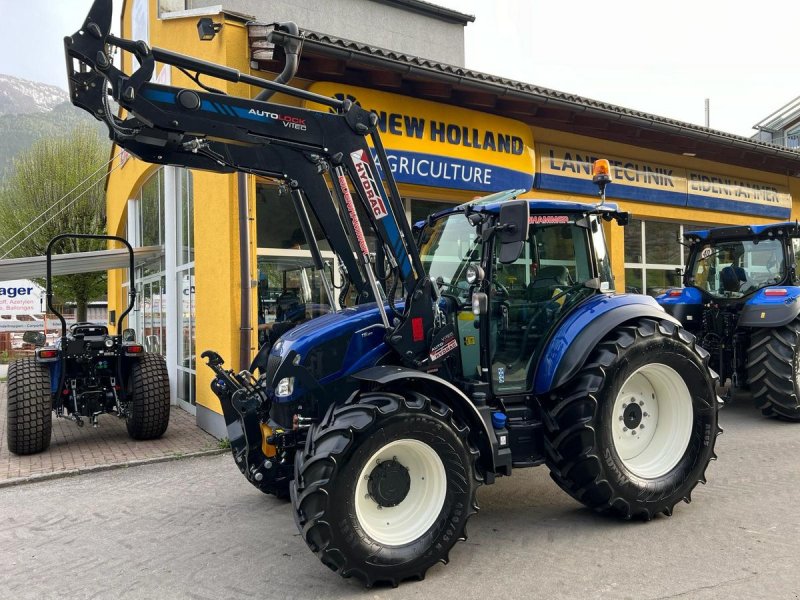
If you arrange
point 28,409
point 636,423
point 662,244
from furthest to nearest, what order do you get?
point 662,244 → point 28,409 → point 636,423

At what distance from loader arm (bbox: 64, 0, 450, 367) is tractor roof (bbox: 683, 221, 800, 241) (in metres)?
5.62

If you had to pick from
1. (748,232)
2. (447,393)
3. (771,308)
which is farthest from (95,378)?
(748,232)

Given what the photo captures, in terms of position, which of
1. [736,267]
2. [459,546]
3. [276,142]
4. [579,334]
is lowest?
[459,546]

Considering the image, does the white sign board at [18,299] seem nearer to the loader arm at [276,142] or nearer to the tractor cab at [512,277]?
the loader arm at [276,142]

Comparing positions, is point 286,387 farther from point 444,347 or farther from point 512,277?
point 512,277

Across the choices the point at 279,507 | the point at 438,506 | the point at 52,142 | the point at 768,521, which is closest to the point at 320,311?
the point at 279,507

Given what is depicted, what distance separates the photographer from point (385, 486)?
357cm

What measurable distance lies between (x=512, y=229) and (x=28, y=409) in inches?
212

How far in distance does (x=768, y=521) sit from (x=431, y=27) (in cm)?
1549

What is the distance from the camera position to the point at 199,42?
751 centimetres

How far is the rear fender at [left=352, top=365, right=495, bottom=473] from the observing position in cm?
370

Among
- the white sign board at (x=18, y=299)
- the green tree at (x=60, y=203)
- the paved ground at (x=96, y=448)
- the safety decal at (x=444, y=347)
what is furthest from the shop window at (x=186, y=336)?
the green tree at (x=60, y=203)

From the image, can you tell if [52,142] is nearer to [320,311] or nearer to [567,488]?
[320,311]

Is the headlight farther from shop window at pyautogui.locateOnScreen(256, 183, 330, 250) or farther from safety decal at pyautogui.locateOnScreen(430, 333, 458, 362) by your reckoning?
shop window at pyautogui.locateOnScreen(256, 183, 330, 250)
